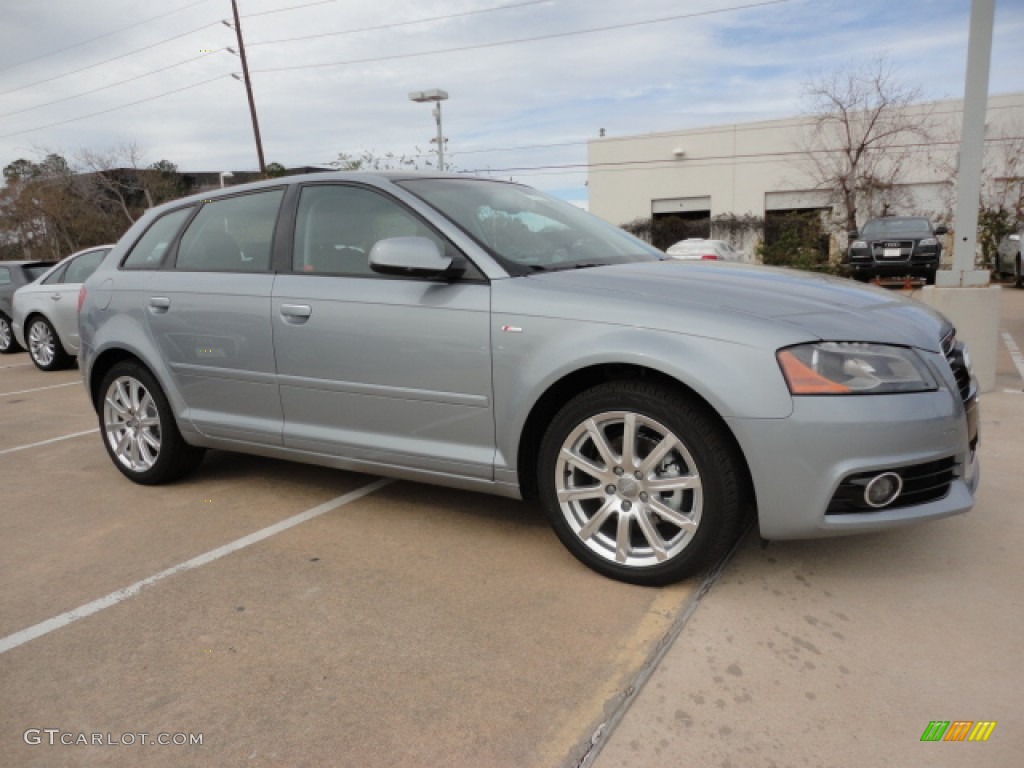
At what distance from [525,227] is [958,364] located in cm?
189

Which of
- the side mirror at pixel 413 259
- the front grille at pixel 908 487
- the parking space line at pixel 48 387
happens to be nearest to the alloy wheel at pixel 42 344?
the parking space line at pixel 48 387

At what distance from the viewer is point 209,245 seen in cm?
408

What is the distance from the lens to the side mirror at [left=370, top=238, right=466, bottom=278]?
3.04 metres

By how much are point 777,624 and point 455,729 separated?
1.17m

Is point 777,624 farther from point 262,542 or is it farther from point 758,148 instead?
point 758,148

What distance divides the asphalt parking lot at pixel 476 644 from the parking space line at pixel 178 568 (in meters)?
0.02

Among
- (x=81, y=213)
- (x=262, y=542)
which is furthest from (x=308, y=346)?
(x=81, y=213)

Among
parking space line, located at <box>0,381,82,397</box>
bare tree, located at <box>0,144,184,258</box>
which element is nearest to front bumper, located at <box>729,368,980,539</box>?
parking space line, located at <box>0,381,82,397</box>

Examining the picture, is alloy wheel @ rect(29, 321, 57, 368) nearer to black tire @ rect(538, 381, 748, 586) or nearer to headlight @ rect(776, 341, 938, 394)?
black tire @ rect(538, 381, 748, 586)

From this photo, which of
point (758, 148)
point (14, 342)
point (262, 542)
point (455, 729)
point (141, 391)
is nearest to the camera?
point (455, 729)

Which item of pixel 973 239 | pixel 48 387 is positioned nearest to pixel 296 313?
pixel 973 239

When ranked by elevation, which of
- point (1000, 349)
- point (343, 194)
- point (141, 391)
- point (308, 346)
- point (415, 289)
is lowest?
point (1000, 349)

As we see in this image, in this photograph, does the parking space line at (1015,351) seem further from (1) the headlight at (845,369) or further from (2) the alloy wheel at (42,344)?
(2) the alloy wheel at (42,344)

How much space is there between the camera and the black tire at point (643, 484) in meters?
2.67
